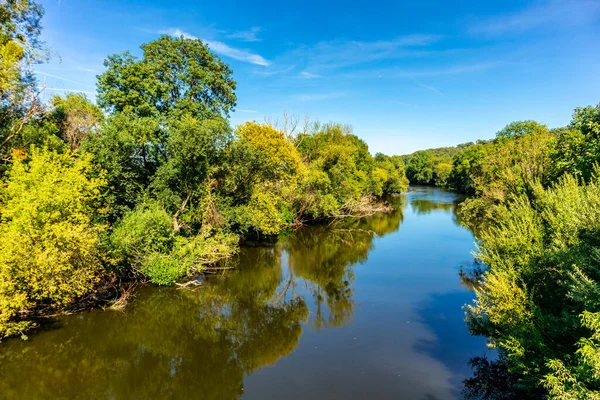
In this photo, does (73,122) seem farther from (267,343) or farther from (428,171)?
(428,171)

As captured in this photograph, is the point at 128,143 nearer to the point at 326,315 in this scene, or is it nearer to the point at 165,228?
the point at 165,228

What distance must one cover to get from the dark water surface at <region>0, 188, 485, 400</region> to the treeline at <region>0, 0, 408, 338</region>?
2.13 metres

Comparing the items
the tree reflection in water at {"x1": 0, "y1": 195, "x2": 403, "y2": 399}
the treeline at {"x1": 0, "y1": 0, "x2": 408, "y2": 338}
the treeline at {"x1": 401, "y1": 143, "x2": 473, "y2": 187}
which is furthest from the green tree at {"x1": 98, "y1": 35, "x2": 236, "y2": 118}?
the treeline at {"x1": 401, "y1": 143, "x2": 473, "y2": 187}

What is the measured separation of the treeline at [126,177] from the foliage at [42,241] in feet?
0.18

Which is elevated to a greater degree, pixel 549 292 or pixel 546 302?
pixel 549 292

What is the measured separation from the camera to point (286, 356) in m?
13.2

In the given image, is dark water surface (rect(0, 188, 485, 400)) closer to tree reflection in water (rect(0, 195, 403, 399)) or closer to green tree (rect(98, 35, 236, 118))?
tree reflection in water (rect(0, 195, 403, 399))

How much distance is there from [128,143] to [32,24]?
7422mm

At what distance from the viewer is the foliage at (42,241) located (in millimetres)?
12078

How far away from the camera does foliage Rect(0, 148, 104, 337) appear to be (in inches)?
476

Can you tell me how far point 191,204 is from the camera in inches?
932

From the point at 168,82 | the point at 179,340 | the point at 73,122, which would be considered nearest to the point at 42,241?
the point at 179,340

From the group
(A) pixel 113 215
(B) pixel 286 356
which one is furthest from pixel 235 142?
(B) pixel 286 356

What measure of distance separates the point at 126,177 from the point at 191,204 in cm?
469
